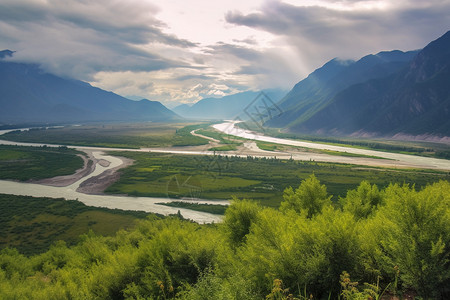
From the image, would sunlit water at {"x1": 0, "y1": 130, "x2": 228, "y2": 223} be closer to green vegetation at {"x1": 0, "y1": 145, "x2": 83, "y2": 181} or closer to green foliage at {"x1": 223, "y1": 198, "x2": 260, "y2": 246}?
green vegetation at {"x1": 0, "y1": 145, "x2": 83, "y2": 181}

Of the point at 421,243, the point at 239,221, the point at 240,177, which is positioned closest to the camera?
the point at 421,243

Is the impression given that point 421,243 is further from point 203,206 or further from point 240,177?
point 240,177

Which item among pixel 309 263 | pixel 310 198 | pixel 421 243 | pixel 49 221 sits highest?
pixel 421 243

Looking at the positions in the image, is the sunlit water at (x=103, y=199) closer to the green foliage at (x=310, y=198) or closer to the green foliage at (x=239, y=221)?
the green foliage at (x=310, y=198)

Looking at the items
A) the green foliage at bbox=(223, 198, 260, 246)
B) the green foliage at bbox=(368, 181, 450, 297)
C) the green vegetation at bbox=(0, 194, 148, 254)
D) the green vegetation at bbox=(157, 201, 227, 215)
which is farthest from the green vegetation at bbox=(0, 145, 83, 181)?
the green foliage at bbox=(368, 181, 450, 297)

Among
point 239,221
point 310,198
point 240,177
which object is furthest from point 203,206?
point 239,221

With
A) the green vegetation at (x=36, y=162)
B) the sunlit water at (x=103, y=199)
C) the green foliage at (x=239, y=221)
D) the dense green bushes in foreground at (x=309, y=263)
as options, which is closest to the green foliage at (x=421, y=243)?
the dense green bushes in foreground at (x=309, y=263)
